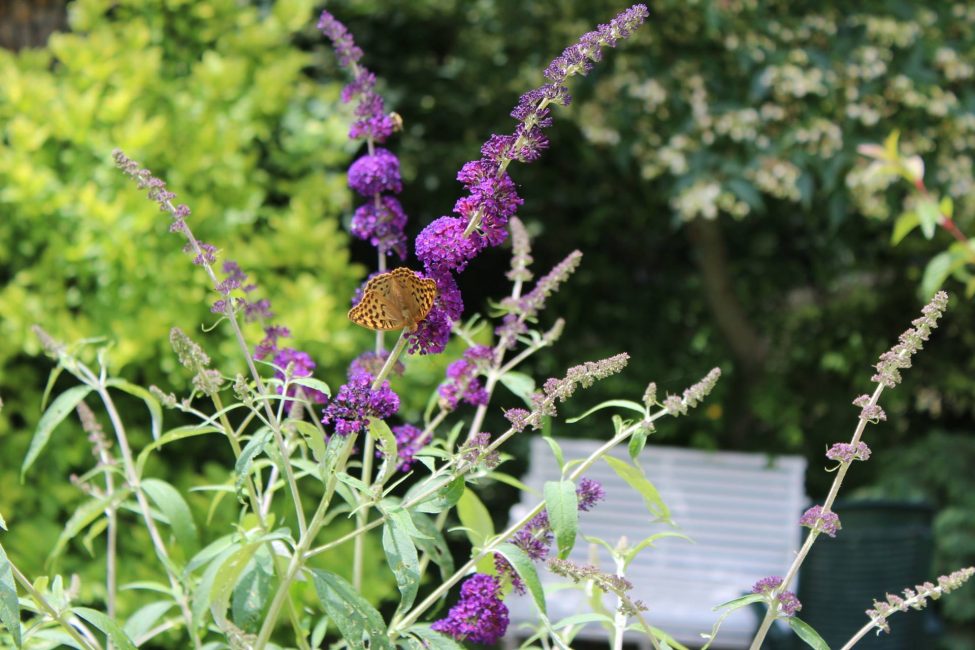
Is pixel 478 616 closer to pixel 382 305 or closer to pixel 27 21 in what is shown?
pixel 382 305

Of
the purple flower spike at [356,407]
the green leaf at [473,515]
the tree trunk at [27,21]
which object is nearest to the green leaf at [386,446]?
the purple flower spike at [356,407]

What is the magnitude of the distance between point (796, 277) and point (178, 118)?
9.15 feet

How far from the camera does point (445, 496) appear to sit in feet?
3.40

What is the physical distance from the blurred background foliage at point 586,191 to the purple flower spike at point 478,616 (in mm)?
1359

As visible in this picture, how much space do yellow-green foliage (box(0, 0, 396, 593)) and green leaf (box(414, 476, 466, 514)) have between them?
53.9 inches

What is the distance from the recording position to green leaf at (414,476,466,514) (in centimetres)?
102

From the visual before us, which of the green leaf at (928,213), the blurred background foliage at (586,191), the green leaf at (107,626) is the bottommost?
the green leaf at (107,626)

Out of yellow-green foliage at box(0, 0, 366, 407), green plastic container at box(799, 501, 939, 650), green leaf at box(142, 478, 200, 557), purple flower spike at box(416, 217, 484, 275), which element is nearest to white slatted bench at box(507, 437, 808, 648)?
green plastic container at box(799, 501, 939, 650)

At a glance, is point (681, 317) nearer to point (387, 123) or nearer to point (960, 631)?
point (960, 631)

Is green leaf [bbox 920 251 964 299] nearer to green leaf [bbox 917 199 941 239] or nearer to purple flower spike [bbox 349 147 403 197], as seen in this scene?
green leaf [bbox 917 199 941 239]

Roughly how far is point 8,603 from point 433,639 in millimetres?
362

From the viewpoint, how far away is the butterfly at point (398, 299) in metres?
0.95

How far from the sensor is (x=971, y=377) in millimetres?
4543

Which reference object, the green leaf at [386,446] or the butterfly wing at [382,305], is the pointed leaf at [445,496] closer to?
the green leaf at [386,446]
